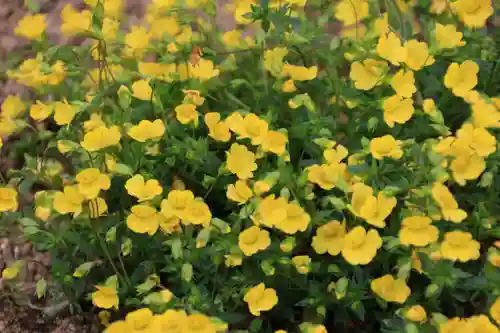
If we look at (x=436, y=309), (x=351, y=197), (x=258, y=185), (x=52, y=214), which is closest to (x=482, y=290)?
(x=436, y=309)

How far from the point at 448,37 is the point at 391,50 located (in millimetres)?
184

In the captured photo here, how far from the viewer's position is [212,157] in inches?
74.0

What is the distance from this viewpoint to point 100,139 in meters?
1.80

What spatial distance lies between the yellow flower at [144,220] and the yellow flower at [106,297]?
6.3 inches

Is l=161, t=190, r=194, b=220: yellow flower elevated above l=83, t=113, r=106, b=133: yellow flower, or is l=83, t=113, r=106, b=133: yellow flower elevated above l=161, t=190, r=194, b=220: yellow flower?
l=83, t=113, r=106, b=133: yellow flower

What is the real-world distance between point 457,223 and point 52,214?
93 centimetres

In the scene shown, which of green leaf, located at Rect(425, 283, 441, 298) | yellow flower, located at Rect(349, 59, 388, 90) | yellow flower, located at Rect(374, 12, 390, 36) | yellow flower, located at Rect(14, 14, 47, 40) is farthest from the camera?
yellow flower, located at Rect(14, 14, 47, 40)

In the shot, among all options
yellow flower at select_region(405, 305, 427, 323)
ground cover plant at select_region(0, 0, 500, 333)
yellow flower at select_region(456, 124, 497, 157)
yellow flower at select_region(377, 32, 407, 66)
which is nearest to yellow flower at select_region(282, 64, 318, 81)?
ground cover plant at select_region(0, 0, 500, 333)

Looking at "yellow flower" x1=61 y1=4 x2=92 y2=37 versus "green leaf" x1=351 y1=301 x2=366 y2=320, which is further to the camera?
"yellow flower" x1=61 y1=4 x2=92 y2=37

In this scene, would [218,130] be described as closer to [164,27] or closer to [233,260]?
[233,260]

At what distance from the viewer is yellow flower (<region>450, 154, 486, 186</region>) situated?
1700 mm

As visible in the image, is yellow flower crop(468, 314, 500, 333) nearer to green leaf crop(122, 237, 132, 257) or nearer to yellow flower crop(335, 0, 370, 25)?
green leaf crop(122, 237, 132, 257)

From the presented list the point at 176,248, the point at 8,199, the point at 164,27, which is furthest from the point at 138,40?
the point at 176,248

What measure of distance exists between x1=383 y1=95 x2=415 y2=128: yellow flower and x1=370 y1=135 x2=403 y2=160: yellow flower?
82 mm
